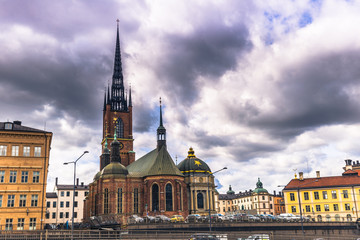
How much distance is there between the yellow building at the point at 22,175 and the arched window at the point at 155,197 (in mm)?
31152

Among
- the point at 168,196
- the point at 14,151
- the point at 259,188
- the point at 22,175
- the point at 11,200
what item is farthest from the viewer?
the point at 259,188

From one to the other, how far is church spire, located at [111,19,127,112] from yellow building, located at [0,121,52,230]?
65.9 meters

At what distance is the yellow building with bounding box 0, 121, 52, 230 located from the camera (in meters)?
54.1

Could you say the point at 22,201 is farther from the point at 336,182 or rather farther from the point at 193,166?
the point at 336,182

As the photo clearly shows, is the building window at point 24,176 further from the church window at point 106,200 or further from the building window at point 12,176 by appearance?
the church window at point 106,200

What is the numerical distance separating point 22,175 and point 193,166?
4623 cm

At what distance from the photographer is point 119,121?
121m

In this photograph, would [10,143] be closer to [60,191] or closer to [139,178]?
[139,178]

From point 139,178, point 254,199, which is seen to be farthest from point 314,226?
point 254,199

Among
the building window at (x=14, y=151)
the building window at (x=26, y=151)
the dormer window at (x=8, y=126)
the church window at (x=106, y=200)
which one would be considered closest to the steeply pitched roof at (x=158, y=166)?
the church window at (x=106, y=200)

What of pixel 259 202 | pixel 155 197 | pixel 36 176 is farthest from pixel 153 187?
pixel 259 202

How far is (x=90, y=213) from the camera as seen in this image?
93.8 m

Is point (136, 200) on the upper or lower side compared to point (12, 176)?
lower

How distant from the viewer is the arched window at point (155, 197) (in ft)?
271
